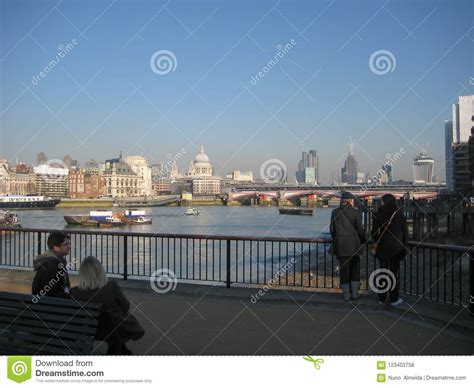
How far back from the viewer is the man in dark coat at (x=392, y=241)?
7.25 m

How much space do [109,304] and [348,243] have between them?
4.09m

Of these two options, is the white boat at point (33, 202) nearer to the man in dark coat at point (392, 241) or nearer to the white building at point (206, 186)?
the white building at point (206, 186)

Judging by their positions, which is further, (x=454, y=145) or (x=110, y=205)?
(x=110, y=205)

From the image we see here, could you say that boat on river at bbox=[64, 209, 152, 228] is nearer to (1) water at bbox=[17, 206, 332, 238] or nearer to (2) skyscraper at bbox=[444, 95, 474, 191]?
(1) water at bbox=[17, 206, 332, 238]

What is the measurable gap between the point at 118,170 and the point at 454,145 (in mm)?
81200

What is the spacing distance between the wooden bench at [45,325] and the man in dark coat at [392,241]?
4497 mm

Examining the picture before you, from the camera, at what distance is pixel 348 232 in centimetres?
761

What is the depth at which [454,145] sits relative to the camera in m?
71.8

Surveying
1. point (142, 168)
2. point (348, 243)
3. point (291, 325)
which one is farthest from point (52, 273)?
point (142, 168)

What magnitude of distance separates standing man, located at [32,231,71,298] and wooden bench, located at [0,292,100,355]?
1.74 feet

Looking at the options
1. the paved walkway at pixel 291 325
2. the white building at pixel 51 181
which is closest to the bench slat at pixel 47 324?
the paved walkway at pixel 291 325
